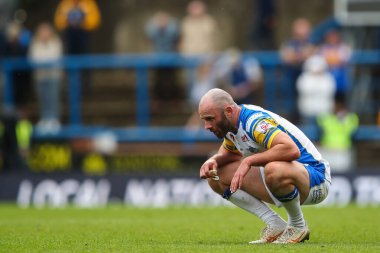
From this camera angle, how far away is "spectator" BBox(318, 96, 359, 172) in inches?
752

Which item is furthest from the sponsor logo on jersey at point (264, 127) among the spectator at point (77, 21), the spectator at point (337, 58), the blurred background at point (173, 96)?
the spectator at point (77, 21)

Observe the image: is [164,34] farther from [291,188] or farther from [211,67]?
[291,188]

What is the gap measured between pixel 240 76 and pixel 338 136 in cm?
234

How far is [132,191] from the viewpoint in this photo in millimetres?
19297

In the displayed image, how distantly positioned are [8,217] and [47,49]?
7.77m

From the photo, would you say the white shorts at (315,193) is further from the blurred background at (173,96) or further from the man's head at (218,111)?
the blurred background at (173,96)

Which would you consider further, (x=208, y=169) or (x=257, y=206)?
(x=257, y=206)

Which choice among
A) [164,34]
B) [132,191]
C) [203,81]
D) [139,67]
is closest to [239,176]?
[132,191]

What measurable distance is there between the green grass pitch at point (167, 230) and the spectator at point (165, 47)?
518cm

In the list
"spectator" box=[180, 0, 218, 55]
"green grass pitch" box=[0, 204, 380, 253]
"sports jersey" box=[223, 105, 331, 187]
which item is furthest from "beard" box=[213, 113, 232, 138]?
"spectator" box=[180, 0, 218, 55]

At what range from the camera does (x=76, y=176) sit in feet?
64.2

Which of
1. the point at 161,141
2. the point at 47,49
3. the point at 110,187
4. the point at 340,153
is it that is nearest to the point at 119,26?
the point at 47,49

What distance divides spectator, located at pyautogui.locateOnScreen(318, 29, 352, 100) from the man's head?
10801mm

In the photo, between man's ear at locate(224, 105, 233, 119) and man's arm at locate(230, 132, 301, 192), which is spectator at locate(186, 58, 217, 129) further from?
man's arm at locate(230, 132, 301, 192)
